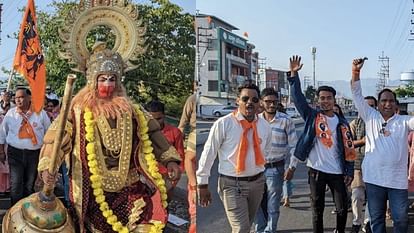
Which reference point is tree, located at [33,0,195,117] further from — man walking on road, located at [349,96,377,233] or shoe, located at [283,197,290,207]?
shoe, located at [283,197,290,207]

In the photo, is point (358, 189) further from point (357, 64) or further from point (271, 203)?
point (357, 64)

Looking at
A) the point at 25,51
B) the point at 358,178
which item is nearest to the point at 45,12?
the point at 25,51

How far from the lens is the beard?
391 cm

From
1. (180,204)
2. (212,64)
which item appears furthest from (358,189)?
(180,204)

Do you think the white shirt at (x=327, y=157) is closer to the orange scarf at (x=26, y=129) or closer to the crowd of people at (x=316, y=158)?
the crowd of people at (x=316, y=158)

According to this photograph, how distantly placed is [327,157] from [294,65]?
88 centimetres

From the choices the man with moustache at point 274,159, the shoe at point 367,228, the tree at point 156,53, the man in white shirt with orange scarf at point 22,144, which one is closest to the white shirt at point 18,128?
the man in white shirt with orange scarf at point 22,144

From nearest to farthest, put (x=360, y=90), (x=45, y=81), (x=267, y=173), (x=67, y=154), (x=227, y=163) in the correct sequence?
(x=67, y=154) < (x=45, y=81) < (x=227, y=163) < (x=360, y=90) < (x=267, y=173)

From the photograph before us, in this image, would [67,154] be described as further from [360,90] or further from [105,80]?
[360,90]

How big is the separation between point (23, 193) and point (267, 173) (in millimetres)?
2353

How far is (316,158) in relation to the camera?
17.5ft

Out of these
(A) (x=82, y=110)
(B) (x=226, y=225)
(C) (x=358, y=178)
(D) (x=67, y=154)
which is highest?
(A) (x=82, y=110)

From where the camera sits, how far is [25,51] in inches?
167

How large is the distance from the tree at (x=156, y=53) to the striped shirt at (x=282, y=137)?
77.8 inches
